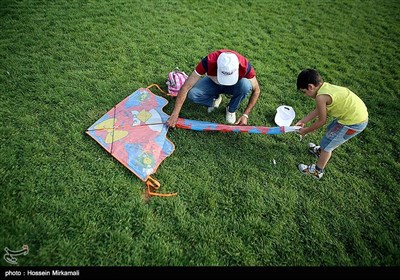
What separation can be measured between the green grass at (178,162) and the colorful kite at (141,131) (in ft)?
0.37

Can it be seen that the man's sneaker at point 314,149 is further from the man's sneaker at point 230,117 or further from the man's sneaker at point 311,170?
the man's sneaker at point 230,117

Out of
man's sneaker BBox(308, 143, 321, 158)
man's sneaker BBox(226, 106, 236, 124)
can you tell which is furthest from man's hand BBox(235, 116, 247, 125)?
man's sneaker BBox(308, 143, 321, 158)

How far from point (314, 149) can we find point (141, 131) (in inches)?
96.5

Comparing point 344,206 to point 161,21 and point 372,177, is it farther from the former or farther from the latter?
point 161,21

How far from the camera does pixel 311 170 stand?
324 cm

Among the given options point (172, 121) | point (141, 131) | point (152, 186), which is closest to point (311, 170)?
point (172, 121)

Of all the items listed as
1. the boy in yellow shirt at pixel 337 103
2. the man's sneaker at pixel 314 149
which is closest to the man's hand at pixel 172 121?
the boy in yellow shirt at pixel 337 103

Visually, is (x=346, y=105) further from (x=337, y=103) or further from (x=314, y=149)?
(x=314, y=149)

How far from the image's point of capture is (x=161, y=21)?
214 inches

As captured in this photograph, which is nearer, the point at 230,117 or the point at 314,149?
the point at 314,149

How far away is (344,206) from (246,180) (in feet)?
3.97

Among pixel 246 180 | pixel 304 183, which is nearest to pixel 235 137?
pixel 246 180

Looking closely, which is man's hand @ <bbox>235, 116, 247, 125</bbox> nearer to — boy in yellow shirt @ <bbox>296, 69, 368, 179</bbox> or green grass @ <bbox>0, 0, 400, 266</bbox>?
green grass @ <bbox>0, 0, 400, 266</bbox>

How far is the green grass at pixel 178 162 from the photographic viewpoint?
2.51 m
